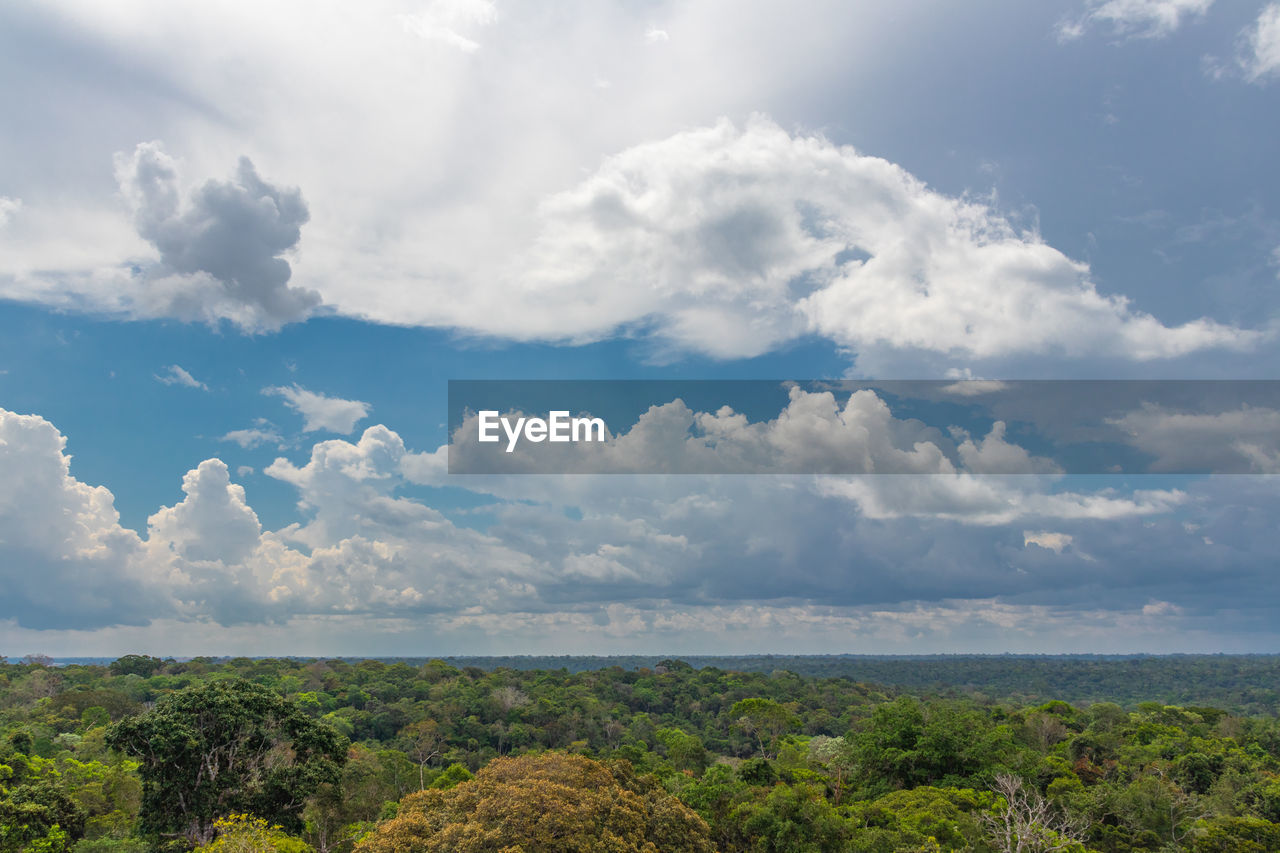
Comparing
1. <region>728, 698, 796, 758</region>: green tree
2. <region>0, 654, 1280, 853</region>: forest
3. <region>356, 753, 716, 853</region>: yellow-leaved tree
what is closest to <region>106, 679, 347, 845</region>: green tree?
<region>0, 654, 1280, 853</region>: forest

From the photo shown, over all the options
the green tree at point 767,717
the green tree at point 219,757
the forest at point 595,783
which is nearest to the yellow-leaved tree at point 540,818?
the forest at point 595,783

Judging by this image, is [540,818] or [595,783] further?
[595,783]

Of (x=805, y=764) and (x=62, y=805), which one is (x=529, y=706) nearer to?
(x=805, y=764)

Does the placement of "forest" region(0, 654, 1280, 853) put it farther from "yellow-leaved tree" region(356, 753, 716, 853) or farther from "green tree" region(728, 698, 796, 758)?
"green tree" region(728, 698, 796, 758)

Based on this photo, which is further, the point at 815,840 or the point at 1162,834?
the point at 1162,834

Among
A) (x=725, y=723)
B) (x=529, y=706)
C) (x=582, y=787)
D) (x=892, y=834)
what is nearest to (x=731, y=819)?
(x=892, y=834)

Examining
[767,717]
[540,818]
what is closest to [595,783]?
[540,818]

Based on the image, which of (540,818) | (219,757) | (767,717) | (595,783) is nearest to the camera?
(540,818)

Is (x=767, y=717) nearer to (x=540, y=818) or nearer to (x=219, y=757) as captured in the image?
(x=219, y=757)
